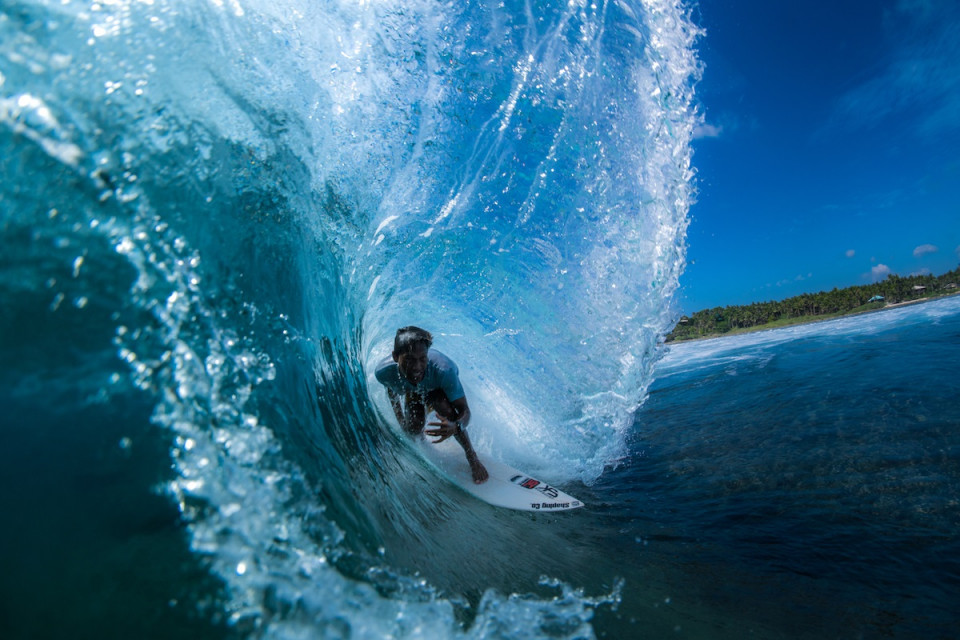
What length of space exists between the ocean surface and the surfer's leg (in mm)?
420

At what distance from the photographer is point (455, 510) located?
4.40m

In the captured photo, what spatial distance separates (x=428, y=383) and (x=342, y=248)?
74.9 inches

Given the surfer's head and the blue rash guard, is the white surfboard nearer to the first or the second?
the blue rash guard

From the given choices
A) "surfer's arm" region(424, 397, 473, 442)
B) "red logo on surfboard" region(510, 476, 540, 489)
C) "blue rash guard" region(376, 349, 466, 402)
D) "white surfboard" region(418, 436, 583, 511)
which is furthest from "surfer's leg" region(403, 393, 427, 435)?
"red logo on surfboard" region(510, 476, 540, 489)

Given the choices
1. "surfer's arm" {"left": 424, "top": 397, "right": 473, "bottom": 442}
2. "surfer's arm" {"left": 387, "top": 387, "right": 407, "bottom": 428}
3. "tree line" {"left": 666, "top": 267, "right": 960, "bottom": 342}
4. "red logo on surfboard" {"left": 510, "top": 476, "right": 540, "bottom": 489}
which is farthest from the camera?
"tree line" {"left": 666, "top": 267, "right": 960, "bottom": 342}

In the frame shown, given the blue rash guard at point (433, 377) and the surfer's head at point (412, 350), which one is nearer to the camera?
the surfer's head at point (412, 350)

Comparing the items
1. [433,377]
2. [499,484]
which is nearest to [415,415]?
[433,377]

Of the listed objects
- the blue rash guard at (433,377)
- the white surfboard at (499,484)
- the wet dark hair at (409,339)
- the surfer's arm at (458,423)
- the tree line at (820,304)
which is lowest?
the white surfboard at (499,484)

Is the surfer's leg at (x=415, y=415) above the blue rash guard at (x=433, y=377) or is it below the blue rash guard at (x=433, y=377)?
below

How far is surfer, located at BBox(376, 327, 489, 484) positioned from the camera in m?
4.52

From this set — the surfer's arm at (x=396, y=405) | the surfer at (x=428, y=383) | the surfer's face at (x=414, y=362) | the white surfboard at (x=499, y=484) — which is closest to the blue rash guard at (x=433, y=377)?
the surfer at (x=428, y=383)

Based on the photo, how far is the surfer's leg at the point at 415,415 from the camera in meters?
5.58

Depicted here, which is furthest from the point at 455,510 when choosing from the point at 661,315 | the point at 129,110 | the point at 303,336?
the point at 661,315

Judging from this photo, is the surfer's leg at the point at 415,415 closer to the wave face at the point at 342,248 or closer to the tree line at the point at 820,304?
the wave face at the point at 342,248
